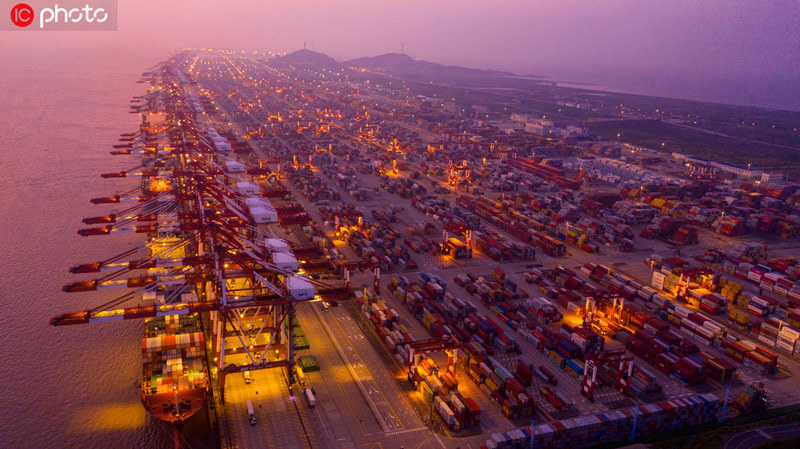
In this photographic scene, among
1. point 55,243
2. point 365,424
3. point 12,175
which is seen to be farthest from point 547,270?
point 12,175

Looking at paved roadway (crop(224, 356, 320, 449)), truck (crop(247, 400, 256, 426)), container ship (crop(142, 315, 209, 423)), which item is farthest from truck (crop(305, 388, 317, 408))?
container ship (crop(142, 315, 209, 423))

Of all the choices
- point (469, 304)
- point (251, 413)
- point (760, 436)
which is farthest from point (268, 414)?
point (760, 436)

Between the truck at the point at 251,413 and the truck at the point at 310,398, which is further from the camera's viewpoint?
the truck at the point at 310,398

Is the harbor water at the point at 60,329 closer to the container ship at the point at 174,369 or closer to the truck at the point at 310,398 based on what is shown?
the container ship at the point at 174,369

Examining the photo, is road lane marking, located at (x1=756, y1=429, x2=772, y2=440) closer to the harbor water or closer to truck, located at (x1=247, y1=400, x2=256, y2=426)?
truck, located at (x1=247, y1=400, x2=256, y2=426)

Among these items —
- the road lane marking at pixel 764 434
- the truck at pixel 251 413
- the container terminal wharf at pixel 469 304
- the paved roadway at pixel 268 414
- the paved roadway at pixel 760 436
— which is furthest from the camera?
the container terminal wharf at pixel 469 304

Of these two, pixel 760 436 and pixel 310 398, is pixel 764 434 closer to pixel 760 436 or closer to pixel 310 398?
pixel 760 436

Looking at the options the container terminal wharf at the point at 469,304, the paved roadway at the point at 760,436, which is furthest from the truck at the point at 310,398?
the paved roadway at the point at 760,436

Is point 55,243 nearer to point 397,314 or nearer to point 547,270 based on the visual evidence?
point 397,314
